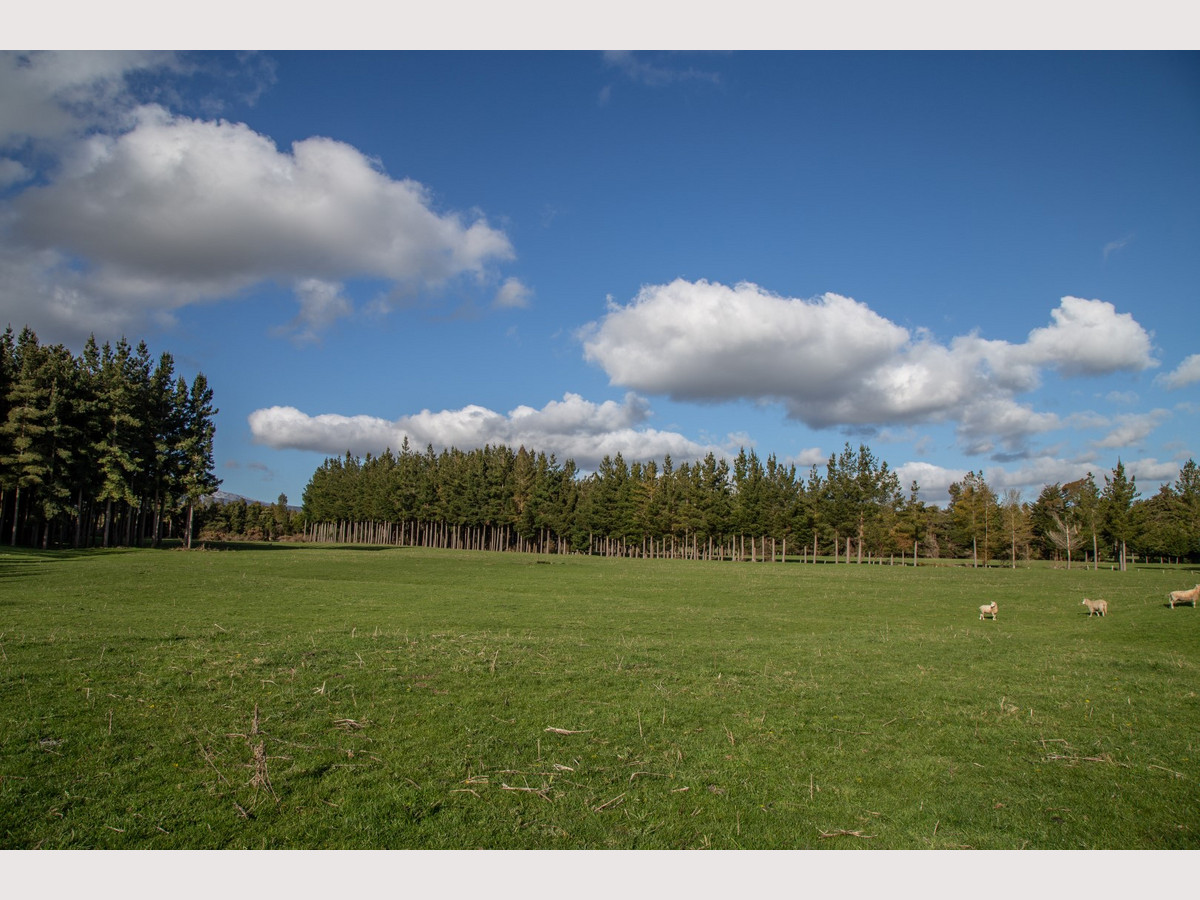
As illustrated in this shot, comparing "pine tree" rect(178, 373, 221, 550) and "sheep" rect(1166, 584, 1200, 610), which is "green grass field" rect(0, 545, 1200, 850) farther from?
"pine tree" rect(178, 373, 221, 550)

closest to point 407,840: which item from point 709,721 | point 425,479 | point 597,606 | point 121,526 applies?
point 709,721

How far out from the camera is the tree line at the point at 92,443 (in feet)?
192

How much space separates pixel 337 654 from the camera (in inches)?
564

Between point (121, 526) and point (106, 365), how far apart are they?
25.4 m

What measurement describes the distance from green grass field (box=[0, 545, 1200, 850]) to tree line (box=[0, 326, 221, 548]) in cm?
5295

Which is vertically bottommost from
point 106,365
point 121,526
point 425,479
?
point 121,526

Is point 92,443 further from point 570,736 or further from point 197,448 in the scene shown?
point 570,736

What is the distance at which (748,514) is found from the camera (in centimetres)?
10438

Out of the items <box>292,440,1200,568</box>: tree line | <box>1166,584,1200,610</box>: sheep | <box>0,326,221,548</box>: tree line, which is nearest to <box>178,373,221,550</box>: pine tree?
<box>0,326,221,548</box>: tree line

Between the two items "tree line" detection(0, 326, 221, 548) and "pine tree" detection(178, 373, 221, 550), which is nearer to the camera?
"tree line" detection(0, 326, 221, 548)

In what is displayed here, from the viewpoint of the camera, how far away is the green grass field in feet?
22.4

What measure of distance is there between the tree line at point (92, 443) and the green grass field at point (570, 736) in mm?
52949

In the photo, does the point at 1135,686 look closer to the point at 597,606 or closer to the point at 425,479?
the point at 597,606

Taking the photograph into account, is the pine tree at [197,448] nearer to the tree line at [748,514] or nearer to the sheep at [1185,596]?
the tree line at [748,514]
